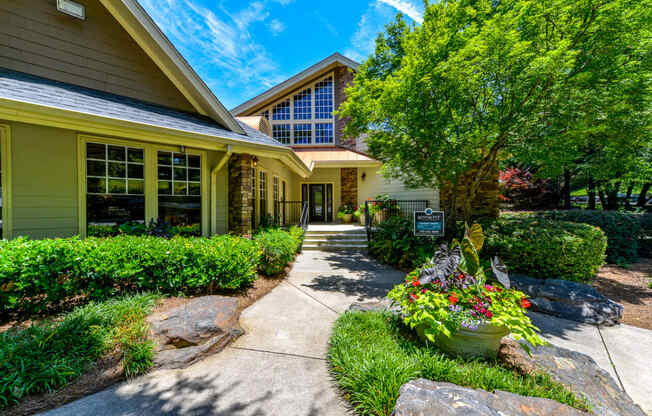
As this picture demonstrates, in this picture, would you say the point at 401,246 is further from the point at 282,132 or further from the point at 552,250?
the point at 282,132

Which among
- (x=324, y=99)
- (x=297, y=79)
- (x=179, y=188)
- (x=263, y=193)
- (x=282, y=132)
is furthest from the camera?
(x=282, y=132)

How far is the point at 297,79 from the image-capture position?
1406 centimetres

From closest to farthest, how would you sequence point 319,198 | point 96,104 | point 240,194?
1. point 96,104
2. point 240,194
3. point 319,198

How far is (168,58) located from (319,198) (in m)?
9.74

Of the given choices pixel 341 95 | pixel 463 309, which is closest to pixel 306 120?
pixel 341 95

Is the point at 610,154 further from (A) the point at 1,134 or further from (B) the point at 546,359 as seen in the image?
(A) the point at 1,134

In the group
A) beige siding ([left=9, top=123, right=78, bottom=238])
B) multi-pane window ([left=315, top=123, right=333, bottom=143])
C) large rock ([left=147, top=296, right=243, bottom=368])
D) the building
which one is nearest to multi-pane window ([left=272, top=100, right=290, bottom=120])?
multi-pane window ([left=315, top=123, right=333, bottom=143])

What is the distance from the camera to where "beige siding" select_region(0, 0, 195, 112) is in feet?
14.5

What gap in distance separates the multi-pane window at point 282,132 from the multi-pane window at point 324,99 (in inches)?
77.8

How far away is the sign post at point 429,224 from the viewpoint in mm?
5520

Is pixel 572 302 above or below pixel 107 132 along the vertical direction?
below

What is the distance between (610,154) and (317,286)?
7.93 meters

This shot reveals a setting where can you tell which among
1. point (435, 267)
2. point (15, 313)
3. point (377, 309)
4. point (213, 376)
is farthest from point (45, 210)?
point (435, 267)

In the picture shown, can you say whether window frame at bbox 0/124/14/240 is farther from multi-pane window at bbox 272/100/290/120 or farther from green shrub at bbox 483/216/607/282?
multi-pane window at bbox 272/100/290/120
